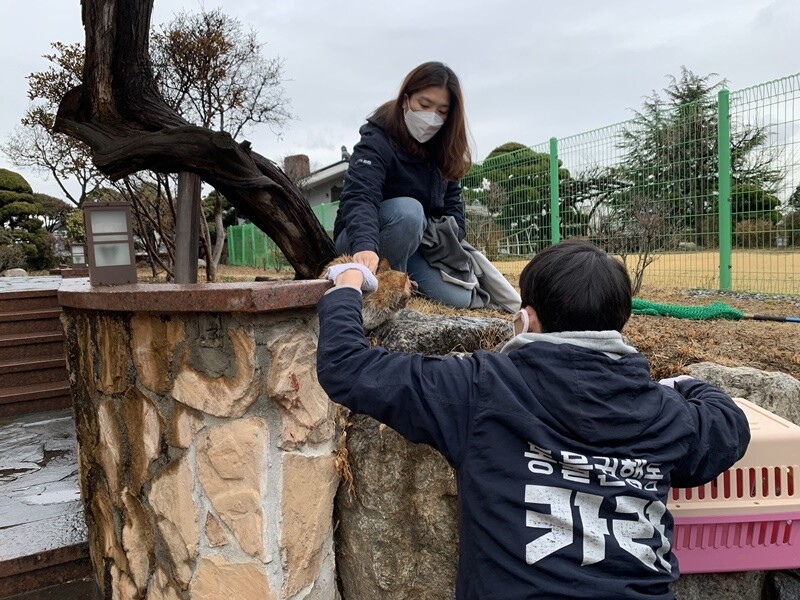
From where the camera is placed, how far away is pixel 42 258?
17672mm

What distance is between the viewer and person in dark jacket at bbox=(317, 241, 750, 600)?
3.75ft

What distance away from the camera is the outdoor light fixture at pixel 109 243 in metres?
2.38

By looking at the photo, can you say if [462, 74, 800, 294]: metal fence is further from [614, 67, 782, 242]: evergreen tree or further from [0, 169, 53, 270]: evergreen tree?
[0, 169, 53, 270]: evergreen tree

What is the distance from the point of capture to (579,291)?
122cm

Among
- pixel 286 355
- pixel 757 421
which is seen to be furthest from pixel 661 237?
pixel 286 355

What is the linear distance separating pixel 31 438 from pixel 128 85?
233cm

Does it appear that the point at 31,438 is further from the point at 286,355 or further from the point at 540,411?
the point at 540,411

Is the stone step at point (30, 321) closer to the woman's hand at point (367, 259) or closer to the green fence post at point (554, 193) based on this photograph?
the woman's hand at point (367, 259)

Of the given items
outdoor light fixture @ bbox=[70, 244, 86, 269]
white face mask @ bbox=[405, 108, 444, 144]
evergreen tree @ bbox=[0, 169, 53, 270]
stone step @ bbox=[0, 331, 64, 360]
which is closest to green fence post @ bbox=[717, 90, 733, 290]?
white face mask @ bbox=[405, 108, 444, 144]

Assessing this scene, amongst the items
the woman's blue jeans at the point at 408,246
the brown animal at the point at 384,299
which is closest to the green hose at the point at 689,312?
the woman's blue jeans at the point at 408,246

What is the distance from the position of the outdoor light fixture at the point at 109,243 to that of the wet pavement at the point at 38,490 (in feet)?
3.58

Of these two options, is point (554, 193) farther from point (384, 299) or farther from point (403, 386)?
point (403, 386)

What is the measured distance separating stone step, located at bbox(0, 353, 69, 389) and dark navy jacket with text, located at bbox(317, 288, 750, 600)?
13.7 ft

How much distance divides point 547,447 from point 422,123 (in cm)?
176
